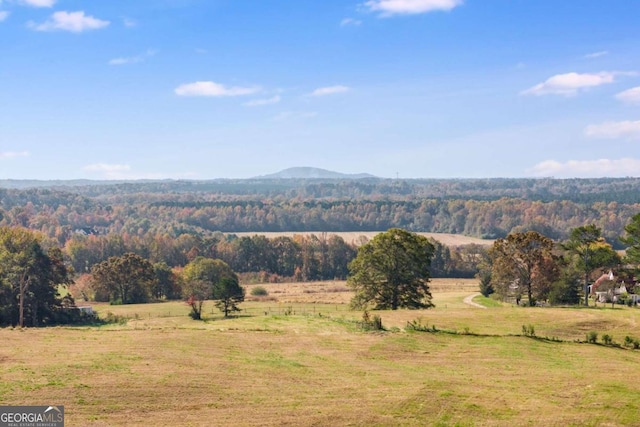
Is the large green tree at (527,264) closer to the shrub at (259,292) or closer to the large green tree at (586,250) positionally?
the large green tree at (586,250)

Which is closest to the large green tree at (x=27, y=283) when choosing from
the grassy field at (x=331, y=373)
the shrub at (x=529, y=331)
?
the grassy field at (x=331, y=373)

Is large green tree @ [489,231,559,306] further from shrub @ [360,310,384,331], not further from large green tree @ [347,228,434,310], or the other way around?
shrub @ [360,310,384,331]

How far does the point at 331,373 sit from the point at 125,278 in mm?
56402

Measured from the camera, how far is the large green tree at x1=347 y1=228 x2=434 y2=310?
211ft

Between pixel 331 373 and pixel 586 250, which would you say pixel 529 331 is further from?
pixel 586 250

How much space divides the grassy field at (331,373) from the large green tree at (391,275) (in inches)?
485

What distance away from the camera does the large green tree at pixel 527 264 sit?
66938mm

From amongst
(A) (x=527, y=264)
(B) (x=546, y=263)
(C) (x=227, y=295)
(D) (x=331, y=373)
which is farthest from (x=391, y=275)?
(D) (x=331, y=373)

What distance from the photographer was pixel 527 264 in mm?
67375

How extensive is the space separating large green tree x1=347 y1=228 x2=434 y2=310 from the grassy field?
1232 cm

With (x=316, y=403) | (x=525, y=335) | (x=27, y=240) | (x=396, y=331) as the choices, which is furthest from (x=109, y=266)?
(x=316, y=403)

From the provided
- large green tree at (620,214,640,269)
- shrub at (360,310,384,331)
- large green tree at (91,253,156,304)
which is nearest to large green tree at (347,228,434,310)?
shrub at (360,310,384,331)

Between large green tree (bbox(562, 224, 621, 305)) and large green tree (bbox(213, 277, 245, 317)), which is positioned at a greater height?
large green tree (bbox(562, 224, 621, 305))

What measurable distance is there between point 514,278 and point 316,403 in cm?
4549
